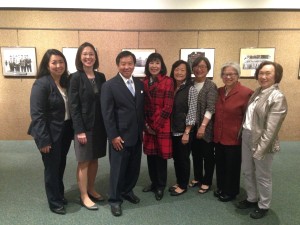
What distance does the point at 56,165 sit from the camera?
2.28 m

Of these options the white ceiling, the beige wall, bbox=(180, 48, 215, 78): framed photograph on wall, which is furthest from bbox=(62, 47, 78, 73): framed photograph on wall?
bbox=(180, 48, 215, 78): framed photograph on wall

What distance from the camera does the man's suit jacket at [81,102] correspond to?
223cm

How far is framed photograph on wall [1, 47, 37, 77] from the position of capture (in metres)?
4.54

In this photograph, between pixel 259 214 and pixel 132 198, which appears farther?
pixel 132 198

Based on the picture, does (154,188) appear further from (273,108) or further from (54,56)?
(54,56)

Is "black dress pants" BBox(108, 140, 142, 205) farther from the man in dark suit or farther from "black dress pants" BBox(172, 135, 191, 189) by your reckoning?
"black dress pants" BBox(172, 135, 191, 189)

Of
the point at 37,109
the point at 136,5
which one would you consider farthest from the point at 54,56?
the point at 136,5

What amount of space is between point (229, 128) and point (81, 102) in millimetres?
1573

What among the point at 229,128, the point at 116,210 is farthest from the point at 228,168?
the point at 116,210

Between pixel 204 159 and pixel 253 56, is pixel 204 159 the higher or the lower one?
the lower one

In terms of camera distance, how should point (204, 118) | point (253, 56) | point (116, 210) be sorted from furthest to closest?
point (253, 56) < point (204, 118) < point (116, 210)

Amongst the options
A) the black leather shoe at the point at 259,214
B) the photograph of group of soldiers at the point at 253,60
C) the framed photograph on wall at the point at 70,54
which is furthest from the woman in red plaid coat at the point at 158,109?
the photograph of group of soldiers at the point at 253,60

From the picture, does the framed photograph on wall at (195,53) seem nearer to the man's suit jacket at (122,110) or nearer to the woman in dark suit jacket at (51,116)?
the man's suit jacket at (122,110)

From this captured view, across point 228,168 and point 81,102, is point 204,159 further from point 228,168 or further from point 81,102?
point 81,102
